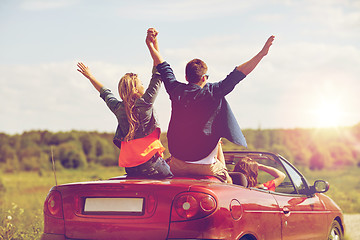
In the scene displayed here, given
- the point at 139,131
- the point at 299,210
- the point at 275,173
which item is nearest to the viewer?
the point at 139,131

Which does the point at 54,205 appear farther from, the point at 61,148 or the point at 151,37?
the point at 61,148

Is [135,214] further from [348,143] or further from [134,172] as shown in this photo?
[348,143]

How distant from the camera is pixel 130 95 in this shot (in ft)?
19.5

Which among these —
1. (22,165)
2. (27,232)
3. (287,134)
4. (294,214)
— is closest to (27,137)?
(22,165)

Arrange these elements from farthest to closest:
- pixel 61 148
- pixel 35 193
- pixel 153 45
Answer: pixel 61 148, pixel 35 193, pixel 153 45

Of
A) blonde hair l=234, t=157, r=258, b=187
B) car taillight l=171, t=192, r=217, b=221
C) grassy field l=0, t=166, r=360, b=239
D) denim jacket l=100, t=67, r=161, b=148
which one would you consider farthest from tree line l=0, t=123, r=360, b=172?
car taillight l=171, t=192, r=217, b=221

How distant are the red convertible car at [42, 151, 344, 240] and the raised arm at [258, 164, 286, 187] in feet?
2.52

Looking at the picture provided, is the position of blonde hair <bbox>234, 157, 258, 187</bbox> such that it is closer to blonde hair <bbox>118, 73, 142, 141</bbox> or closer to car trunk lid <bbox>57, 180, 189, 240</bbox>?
blonde hair <bbox>118, 73, 142, 141</bbox>

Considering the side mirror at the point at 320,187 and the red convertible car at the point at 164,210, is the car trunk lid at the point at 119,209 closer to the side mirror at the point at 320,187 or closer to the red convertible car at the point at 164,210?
the red convertible car at the point at 164,210

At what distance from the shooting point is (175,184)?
5.16m

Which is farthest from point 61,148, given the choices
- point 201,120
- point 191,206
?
point 191,206

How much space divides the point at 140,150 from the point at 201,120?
64 centimetres

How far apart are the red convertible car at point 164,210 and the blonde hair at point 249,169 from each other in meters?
0.55

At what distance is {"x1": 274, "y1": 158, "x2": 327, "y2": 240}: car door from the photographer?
630cm
